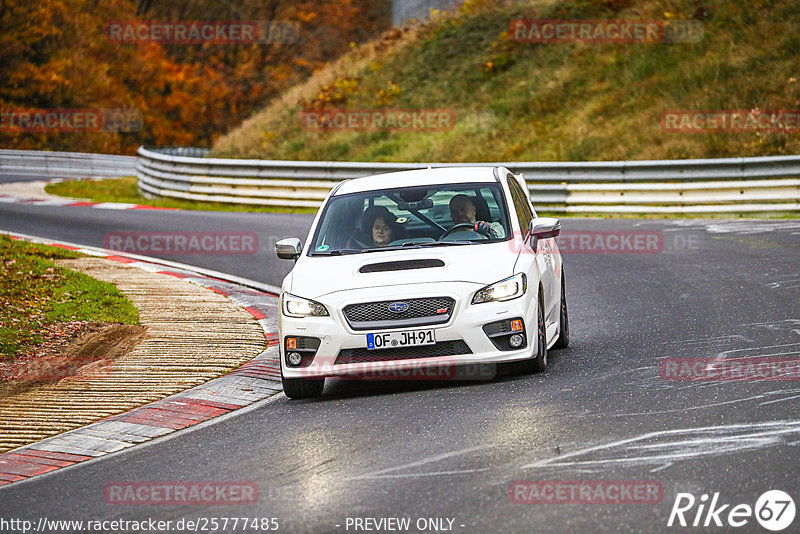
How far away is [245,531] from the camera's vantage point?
222 inches

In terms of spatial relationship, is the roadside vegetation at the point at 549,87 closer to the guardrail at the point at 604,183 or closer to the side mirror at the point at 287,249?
the guardrail at the point at 604,183

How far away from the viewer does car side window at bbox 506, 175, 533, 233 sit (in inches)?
389

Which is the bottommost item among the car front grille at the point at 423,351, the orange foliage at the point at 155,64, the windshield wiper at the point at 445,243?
the car front grille at the point at 423,351

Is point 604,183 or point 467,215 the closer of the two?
point 467,215

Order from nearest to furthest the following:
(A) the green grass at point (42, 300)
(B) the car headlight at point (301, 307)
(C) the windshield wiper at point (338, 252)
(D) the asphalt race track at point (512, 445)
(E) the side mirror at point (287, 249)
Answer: (D) the asphalt race track at point (512, 445) < (B) the car headlight at point (301, 307) < (E) the side mirror at point (287, 249) < (C) the windshield wiper at point (338, 252) < (A) the green grass at point (42, 300)

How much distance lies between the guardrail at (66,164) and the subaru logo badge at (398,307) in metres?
36.1

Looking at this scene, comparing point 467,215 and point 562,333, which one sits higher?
point 467,215

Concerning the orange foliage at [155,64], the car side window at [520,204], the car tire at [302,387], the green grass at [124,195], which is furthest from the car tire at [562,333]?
the orange foliage at [155,64]

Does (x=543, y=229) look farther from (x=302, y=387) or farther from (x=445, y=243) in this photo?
(x=302, y=387)

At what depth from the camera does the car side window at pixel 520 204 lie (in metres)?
9.88

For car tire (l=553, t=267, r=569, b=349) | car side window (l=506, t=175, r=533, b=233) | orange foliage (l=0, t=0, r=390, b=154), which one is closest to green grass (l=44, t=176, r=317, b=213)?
car side window (l=506, t=175, r=533, b=233)

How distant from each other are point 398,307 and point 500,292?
0.78 metres

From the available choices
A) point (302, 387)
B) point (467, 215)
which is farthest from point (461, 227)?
point (302, 387)

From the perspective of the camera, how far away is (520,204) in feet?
33.6
